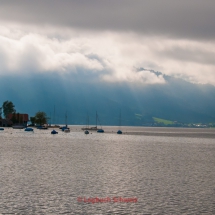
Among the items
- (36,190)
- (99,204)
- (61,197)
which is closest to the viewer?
(99,204)

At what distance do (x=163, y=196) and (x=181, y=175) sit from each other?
764 inches

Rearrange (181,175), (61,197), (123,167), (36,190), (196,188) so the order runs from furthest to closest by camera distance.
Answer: (123,167), (181,175), (196,188), (36,190), (61,197)

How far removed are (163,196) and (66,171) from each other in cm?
2452

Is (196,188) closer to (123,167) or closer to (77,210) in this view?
(77,210)

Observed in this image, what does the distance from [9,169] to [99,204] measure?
3058cm

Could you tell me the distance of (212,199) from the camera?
1863 inches

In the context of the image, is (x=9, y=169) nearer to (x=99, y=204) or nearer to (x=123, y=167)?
(x=123, y=167)

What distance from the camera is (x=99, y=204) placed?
1715 inches

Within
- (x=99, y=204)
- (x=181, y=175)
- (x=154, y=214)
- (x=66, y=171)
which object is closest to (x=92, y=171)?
(x=66, y=171)

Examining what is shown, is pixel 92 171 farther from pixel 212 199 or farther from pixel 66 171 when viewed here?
pixel 212 199

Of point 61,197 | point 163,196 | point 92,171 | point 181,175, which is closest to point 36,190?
point 61,197

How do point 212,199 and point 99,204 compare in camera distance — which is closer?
point 99,204

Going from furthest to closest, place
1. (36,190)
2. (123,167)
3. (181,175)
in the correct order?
(123,167)
(181,175)
(36,190)

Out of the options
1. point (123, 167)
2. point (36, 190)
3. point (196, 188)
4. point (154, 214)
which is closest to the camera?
point (154, 214)
